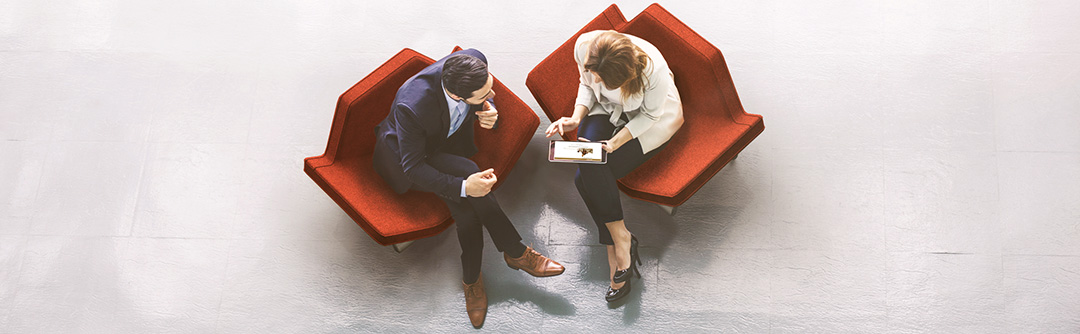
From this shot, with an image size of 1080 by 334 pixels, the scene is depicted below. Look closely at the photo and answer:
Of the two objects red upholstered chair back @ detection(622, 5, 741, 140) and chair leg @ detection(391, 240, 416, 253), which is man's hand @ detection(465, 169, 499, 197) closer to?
chair leg @ detection(391, 240, 416, 253)

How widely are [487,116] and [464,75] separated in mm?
362

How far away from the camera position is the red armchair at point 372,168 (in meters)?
3.57

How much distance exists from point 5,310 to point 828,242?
4.36 meters

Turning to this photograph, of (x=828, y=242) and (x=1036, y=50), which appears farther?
(x=1036, y=50)

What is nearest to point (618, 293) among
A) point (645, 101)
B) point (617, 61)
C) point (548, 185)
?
point (548, 185)

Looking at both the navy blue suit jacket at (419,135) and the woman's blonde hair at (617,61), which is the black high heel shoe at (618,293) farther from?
the woman's blonde hair at (617,61)

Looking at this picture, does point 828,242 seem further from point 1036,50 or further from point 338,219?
point 338,219

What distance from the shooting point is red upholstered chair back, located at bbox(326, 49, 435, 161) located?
11.8ft

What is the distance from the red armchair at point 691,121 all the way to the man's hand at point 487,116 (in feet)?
1.39

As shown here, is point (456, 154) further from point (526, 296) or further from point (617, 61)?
point (617, 61)

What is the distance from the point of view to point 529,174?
164 inches

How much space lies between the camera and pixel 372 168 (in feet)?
Result: 12.3

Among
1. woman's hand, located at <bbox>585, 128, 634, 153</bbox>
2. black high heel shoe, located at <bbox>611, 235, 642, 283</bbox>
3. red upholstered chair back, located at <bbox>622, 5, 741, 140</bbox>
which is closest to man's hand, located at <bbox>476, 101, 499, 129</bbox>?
woman's hand, located at <bbox>585, 128, 634, 153</bbox>

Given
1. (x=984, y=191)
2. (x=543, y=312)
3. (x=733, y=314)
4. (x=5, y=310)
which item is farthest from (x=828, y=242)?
(x=5, y=310)
